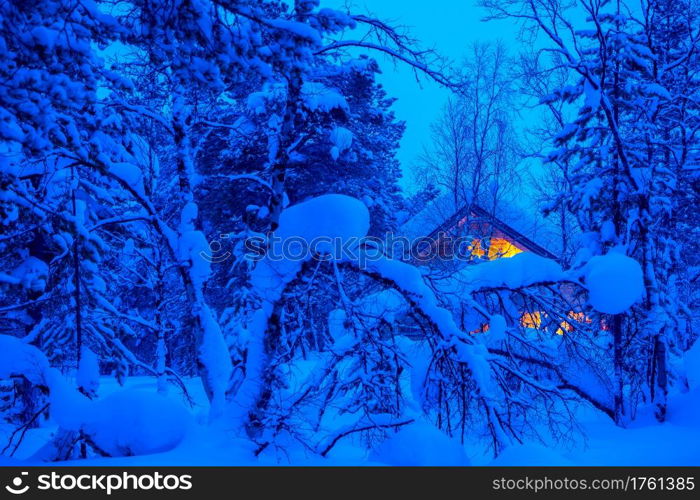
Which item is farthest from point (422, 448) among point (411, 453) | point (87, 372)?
point (87, 372)

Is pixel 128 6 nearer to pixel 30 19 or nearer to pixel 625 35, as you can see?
pixel 30 19

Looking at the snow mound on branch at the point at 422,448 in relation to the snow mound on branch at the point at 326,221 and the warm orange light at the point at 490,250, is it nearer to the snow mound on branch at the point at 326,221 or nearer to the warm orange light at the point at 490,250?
the snow mound on branch at the point at 326,221

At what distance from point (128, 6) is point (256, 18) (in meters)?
2.45

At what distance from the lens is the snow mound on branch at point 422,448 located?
4703mm

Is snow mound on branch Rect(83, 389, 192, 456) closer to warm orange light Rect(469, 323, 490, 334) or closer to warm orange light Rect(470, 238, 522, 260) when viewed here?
warm orange light Rect(469, 323, 490, 334)

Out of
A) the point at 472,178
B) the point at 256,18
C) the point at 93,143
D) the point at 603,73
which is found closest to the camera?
the point at 256,18

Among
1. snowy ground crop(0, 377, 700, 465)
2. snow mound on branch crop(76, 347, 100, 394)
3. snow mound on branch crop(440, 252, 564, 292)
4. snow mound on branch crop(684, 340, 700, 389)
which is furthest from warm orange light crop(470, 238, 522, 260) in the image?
snow mound on branch crop(76, 347, 100, 394)

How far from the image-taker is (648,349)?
9.20m

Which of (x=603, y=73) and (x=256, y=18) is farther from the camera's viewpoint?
(x=603, y=73)

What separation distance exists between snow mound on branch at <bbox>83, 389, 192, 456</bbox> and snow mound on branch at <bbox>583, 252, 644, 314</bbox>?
489 cm

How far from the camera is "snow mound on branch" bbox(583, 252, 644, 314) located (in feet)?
19.2

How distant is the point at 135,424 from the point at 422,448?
2.88 metres
